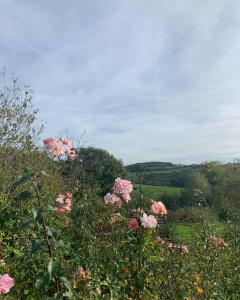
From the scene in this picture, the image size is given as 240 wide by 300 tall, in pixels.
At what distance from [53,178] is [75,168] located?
2.31ft

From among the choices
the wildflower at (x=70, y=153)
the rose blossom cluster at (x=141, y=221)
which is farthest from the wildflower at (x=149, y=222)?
the wildflower at (x=70, y=153)

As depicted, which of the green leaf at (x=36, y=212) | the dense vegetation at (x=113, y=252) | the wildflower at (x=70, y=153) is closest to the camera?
the green leaf at (x=36, y=212)

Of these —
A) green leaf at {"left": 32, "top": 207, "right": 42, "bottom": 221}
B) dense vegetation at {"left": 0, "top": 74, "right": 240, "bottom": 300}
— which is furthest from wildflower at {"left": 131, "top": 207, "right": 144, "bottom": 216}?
green leaf at {"left": 32, "top": 207, "right": 42, "bottom": 221}

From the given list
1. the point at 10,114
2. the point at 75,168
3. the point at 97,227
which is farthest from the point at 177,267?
the point at 75,168

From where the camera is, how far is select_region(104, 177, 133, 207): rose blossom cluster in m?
5.18

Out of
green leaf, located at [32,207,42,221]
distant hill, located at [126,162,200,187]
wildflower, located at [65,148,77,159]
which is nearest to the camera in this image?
green leaf, located at [32,207,42,221]

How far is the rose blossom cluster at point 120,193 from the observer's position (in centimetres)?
518

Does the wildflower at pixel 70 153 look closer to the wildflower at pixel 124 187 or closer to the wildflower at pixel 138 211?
the wildflower at pixel 124 187

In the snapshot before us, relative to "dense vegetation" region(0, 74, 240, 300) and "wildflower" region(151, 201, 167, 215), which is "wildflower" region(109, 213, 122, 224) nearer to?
"dense vegetation" region(0, 74, 240, 300)

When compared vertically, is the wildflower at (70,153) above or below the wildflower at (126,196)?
→ above

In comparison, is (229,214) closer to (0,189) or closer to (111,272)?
(111,272)

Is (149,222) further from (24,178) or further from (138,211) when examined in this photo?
(24,178)

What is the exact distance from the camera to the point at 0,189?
8.44m

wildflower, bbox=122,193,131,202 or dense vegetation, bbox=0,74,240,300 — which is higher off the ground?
wildflower, bbox=122,193,131,202
